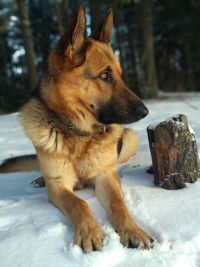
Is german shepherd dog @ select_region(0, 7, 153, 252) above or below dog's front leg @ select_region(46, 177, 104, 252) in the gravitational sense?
above

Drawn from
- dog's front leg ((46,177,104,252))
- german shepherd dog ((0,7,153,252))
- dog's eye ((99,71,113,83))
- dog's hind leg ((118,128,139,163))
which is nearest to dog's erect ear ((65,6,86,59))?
german shepherd dog ((0,7,153,252))

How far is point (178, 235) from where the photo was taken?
2.74m

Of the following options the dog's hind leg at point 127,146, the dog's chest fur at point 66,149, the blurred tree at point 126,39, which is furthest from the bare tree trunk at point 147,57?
the dog's chest fur at point 66,149

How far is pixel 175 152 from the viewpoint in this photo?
351 cm

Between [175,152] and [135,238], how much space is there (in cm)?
107

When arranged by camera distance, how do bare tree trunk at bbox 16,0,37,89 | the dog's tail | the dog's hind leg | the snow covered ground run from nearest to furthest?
the snow covered ground < the dog's hind leg < the dog's tail < bare tree trunk at bbox 16,0,37,89

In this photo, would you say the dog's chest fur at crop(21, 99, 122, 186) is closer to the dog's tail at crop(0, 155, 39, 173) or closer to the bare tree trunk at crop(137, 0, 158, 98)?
the dog's tail at crop(0, 155, 39, 173)

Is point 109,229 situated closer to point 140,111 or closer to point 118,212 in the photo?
point 118,212

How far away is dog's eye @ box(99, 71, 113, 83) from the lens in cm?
360

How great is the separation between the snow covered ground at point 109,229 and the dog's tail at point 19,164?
2.86 feet

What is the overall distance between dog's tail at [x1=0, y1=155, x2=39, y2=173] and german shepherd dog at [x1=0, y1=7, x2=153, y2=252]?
4.03 feet

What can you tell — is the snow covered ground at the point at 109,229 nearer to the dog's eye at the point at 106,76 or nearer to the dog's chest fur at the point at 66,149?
the dog's chest fur at the point at 66,149

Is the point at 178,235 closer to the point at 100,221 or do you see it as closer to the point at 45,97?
the point at 100,221

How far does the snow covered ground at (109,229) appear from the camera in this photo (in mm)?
2545
